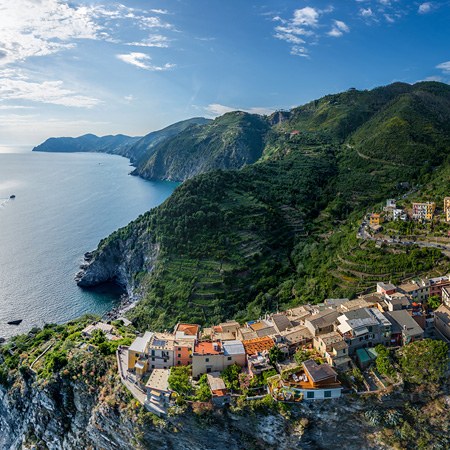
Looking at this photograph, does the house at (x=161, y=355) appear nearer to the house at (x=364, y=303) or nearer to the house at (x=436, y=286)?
the house at (x=364, y=303)

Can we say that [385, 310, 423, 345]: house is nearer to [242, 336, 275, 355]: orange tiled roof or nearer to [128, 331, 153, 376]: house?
[242, 336, 275, 355]: orange tiled roof

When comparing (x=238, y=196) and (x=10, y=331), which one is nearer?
(x=10, y=331)

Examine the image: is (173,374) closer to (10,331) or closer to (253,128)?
(10,331)

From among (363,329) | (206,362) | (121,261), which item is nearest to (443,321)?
(363,329)

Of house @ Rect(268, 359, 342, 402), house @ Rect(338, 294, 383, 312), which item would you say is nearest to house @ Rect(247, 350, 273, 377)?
house @ Rect(268, 359, 342, 402)

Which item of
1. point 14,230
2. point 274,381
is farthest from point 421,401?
point 14,230
